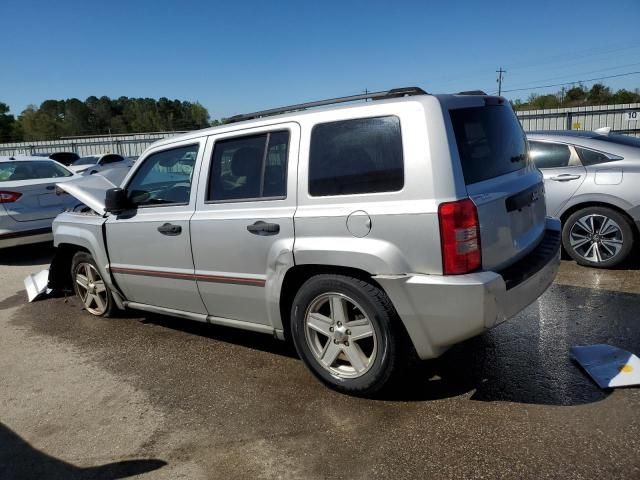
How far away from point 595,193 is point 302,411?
4.34 meters

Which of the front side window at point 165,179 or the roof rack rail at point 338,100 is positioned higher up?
the roof rack rail at point 338,100

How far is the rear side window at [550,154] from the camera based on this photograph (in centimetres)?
598

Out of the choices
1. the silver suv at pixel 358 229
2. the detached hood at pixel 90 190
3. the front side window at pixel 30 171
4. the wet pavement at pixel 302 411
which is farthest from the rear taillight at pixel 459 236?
the front side window at pixel 30 171

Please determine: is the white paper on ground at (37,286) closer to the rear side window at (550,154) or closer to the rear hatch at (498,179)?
the rear hatch at (498,179)

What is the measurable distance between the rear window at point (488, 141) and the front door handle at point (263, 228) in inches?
48.6

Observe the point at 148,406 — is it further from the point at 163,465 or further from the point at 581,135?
the point at 581,135

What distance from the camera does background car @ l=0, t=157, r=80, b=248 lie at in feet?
24.5

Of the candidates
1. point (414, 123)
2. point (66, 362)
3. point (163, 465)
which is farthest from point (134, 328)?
point (414, 123)

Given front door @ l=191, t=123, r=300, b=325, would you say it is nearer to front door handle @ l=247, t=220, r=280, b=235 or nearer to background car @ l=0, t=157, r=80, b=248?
front door handle @ l=247, t=220, r=280, b=235

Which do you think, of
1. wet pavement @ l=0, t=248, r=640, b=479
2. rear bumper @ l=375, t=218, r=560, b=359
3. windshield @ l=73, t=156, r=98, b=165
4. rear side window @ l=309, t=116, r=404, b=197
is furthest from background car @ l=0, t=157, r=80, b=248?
windshield @ l=73, t=156, r=98, b=165

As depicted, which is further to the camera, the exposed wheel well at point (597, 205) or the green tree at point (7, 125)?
the green tree at point (7, 125)

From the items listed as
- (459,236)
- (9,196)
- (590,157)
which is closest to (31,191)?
(9,196)

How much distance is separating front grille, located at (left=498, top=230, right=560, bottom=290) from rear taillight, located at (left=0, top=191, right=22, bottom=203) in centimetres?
733

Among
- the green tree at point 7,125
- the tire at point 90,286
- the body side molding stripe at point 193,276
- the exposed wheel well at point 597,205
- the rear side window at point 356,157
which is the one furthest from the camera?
the green tree at point 7,125
